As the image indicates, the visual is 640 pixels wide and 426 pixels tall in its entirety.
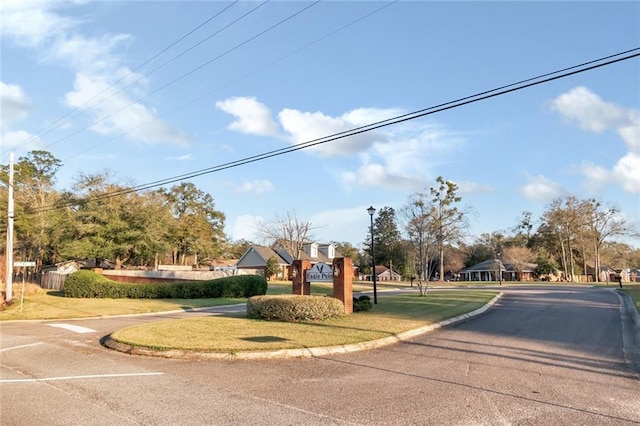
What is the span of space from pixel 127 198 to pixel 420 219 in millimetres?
26950

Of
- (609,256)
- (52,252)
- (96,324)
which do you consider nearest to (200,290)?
(96,324)

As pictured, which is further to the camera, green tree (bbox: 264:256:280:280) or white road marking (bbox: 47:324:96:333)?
green tree (bbox: 264:256:280:280)

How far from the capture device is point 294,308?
50.2 feet

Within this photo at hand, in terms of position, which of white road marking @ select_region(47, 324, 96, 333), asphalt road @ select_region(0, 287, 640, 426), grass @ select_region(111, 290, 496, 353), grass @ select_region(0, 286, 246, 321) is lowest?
grass @ select_region(0, 286, 246, 321)

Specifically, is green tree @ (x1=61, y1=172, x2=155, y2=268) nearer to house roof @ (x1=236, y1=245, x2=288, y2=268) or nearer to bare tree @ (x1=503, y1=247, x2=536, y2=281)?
house roof @ (x1=236, y1=245, x2=288, y2=268)

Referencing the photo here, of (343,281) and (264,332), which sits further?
(343,281)

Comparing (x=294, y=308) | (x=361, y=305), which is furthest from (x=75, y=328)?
(x=361, y=305)

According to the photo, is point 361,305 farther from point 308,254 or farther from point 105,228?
point 308,254

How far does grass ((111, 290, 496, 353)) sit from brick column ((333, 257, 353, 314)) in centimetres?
60

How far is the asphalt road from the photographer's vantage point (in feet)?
19.4

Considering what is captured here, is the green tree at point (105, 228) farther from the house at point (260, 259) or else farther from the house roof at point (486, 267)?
the house roof at point (486, 267)

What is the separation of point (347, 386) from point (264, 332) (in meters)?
5.85

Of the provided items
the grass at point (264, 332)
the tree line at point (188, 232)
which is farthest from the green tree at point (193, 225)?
the grass at point (264, 332)

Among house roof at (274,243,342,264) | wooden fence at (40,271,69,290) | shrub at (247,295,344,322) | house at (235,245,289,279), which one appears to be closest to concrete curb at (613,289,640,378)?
shrub at (247,295,344,322)
